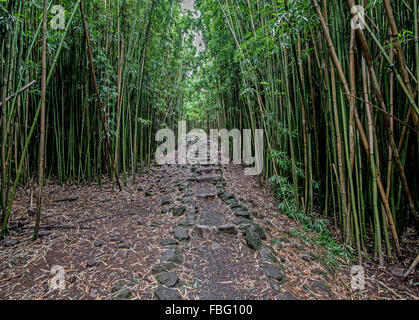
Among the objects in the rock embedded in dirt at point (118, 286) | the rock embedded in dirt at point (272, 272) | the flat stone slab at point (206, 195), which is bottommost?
the rock embedded in dirt at point (272, 272)

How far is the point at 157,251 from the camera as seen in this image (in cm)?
133

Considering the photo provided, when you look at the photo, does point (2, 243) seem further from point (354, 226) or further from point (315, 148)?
point (315, 148)

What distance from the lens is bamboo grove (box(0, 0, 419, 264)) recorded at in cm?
132

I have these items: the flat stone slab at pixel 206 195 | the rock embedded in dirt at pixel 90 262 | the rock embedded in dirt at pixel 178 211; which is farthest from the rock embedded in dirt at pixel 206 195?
the rock embedded in dirt at pixel 90 262

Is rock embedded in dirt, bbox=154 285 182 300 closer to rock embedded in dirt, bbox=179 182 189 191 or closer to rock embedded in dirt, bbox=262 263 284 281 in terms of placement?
rock embedded in dirt, bbox=262 263 284 281

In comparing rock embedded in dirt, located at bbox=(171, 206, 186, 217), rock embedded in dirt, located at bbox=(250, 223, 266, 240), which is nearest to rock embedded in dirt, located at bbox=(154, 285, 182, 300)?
rock embedded in dirt, located at bbox=(250, 223, 266, 240)

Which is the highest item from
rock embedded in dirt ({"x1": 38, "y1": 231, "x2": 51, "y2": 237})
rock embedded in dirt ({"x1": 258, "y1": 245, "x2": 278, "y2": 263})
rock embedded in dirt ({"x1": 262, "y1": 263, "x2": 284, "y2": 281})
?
rock embedded in dirt ({"x1": 38, "y1": 231, "x2": 51, "y2": 237})

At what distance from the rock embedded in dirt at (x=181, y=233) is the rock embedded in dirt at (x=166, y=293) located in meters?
0.50

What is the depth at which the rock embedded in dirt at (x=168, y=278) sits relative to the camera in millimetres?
1028

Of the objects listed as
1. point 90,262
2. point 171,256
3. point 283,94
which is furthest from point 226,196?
point 90,262

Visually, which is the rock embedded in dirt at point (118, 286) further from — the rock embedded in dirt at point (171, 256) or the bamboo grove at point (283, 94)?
the bamboo grove at point (283, 94)

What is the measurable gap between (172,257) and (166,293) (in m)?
0.28

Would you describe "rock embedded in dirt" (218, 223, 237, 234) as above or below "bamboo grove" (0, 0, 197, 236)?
below
